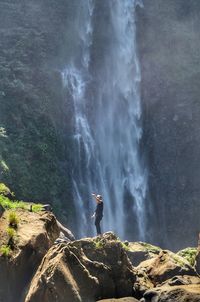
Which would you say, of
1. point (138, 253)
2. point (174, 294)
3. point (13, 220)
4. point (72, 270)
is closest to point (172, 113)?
point (138, 253)

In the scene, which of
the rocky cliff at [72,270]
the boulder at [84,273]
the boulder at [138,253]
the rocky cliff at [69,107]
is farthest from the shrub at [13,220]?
the rocky cliff at [69,107]

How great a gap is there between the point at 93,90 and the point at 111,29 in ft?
29.4

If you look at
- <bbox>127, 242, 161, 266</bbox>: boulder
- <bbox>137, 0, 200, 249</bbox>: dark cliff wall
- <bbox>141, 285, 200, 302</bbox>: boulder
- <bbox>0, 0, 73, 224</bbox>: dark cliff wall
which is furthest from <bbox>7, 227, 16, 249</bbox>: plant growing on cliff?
<bbox>137, 0, 200, 249</bbox>: dark cliff wall

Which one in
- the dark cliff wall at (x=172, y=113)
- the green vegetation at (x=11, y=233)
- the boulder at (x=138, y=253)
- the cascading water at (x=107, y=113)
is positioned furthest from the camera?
the dark cliff wall at (x=172, y=113)

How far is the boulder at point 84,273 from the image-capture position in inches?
488

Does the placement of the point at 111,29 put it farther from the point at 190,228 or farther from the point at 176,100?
the point at 190,228

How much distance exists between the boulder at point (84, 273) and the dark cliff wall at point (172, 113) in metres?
29.9

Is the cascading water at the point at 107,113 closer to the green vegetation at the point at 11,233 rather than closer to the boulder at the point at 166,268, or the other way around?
the boulder at the point at 166,268

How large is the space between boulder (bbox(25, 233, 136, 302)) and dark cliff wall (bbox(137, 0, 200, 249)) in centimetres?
2991

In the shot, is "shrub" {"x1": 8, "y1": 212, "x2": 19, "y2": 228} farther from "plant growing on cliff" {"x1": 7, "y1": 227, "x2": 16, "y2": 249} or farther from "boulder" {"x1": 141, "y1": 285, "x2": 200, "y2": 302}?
"boulder" {"x1": 141, "y1": 285, "x2": 200, "y2": 302}

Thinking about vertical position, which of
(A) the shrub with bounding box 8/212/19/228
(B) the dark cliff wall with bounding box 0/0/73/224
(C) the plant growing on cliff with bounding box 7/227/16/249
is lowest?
(C) the plant growing on cliff with bounding box 7/227/16/249

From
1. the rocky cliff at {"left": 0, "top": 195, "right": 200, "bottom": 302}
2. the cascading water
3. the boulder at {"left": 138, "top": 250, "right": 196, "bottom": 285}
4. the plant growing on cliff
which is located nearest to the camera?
the rocky cliff at {"left": 0, "top": 195, "right": 200, "bottom": 302}

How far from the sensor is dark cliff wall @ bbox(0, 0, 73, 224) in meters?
39.3

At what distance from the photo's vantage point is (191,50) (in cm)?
5400
